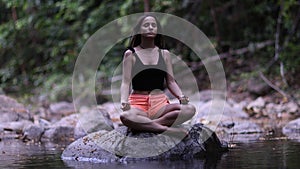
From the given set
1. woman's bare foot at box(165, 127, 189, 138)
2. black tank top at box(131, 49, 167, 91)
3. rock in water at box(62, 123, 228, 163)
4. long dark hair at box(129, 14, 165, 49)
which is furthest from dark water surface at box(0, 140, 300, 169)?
long dark hair at box(129, 14, 165, 49)

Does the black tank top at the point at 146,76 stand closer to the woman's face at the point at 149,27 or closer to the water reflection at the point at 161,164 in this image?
the woman's face at the point at 149,27

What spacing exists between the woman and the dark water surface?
0.47 m

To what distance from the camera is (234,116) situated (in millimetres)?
9773

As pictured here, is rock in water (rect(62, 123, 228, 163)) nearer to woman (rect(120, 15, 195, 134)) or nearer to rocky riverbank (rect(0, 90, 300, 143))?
woman (rect(120, 15, 195, 134))

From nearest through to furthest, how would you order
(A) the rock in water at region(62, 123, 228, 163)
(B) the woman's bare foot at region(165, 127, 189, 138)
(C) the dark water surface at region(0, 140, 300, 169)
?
(C) the dark water surface at region(0, 140, 300, 169) → (A) the rock in water at region(62, 123, 228, 163) → (B) the woman's bare foot at region(165, 127, 189, 138)

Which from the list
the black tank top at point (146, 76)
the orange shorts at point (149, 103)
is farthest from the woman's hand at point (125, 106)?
the black tank top at point (146, 76)

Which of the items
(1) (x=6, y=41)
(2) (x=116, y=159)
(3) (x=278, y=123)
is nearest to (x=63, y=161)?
(2) (x=116, y=159)

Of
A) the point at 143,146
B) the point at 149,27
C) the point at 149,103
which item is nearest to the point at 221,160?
the point at 143,146

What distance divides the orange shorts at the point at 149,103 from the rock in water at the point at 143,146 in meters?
0.22

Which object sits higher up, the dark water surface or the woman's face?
the woman's face

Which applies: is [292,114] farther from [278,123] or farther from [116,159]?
[116,159]

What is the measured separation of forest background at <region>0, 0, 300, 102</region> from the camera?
12.4 m

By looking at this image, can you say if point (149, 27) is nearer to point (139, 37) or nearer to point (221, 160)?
point (139, 37)

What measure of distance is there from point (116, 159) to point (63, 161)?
53 cm
